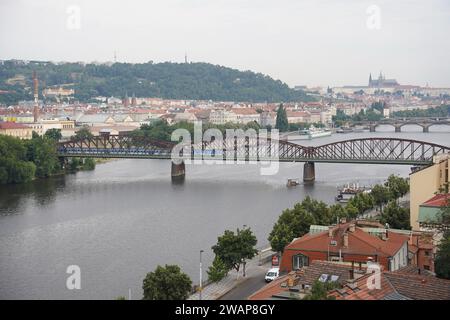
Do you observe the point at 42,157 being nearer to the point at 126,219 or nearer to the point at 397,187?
the point at 126,219

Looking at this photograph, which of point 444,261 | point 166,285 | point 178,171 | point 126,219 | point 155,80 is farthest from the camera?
point 155,80

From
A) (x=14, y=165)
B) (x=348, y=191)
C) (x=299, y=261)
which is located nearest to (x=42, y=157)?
(x=14, y=165)

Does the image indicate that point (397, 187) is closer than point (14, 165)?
Yes

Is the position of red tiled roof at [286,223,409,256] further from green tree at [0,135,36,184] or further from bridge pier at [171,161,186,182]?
green tree at [0,135,36,184]

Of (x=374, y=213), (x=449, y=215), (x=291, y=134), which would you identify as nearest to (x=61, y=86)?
(x=291, y=134)

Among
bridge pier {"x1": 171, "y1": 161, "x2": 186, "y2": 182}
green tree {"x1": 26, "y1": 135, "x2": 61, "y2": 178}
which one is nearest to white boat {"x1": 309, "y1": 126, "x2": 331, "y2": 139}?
bridge pier {"x1": 171, "y1": 161, "x2": 186, "y2": 182}

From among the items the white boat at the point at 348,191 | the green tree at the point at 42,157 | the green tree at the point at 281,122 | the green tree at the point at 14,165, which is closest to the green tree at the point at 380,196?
the white boat at the point at 348,191
